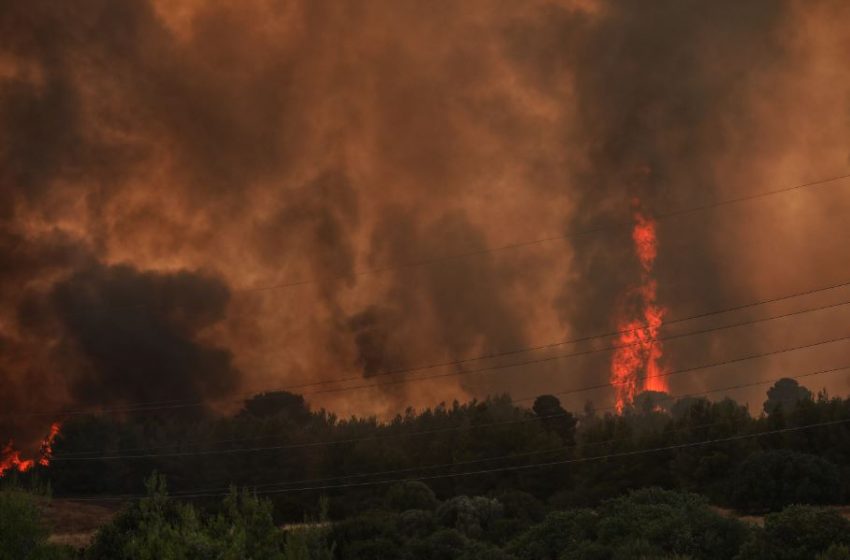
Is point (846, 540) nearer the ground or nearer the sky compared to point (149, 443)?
nearer the ground

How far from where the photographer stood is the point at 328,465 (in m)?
117

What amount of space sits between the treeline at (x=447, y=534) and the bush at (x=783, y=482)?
50.6ft

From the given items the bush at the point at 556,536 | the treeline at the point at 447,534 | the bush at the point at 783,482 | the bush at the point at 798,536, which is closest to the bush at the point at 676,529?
the treeline at the point at 447,534

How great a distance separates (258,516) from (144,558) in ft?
19.8

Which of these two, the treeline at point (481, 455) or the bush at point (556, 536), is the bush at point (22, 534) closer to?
the bush at point (556, 536)

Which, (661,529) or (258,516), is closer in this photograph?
(258,516)

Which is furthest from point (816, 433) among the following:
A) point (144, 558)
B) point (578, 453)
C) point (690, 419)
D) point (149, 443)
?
point (149, 443)

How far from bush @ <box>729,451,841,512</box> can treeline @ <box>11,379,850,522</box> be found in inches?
4.2

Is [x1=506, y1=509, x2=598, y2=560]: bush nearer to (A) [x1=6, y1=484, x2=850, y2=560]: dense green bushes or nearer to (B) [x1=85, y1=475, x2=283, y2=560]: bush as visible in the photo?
(A) [x1=6, y1=484, x2=850, y2=560]: dense green bushes

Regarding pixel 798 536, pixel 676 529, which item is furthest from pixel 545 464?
pixel 798 536

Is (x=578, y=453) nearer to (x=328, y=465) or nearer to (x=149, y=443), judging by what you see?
(x=328, y=465)

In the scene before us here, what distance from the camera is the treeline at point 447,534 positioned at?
33.4 metres

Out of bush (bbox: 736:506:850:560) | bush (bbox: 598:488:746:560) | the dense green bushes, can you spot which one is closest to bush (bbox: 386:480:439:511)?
the dense green bushes

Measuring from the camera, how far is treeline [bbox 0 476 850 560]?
33.4 metres
